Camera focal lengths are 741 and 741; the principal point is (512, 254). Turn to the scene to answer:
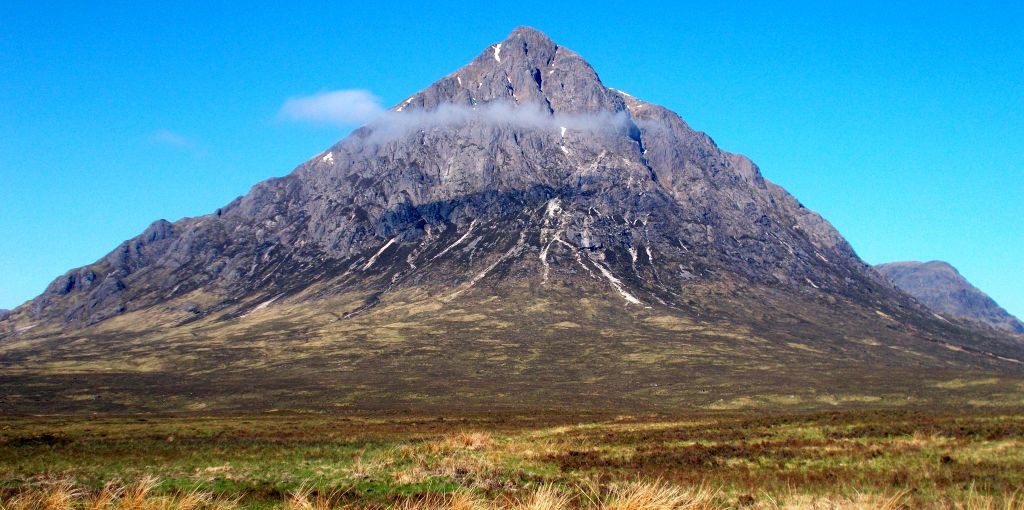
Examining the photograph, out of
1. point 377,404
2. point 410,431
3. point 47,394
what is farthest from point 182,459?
point 47,394

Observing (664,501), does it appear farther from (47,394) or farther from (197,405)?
(47,394)

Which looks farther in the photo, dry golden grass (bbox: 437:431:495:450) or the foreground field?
dry golden grass (bbox: 437:431:495:450)

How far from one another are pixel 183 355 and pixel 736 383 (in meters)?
121

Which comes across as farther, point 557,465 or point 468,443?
point 468,443

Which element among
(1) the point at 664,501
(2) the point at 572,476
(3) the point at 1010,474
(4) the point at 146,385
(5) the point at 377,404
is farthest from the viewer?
(4) the point at 146,385

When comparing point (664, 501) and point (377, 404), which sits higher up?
point (664, 501)

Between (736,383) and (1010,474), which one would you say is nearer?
(1010,474)

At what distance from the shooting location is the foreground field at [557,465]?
64.7 ft

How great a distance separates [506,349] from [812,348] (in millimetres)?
76289

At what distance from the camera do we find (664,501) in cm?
1277

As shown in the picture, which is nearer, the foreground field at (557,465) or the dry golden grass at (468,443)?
the foreground field at (557,465)

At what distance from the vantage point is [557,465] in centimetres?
2989

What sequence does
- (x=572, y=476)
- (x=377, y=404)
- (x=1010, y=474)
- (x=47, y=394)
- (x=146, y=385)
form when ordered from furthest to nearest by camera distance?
(x=146, y=385) → (x=47, y=394) → (x=377, y=404) → (x=572, y=476) → (x=1010, y=474)

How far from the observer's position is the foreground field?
19.7 metres
